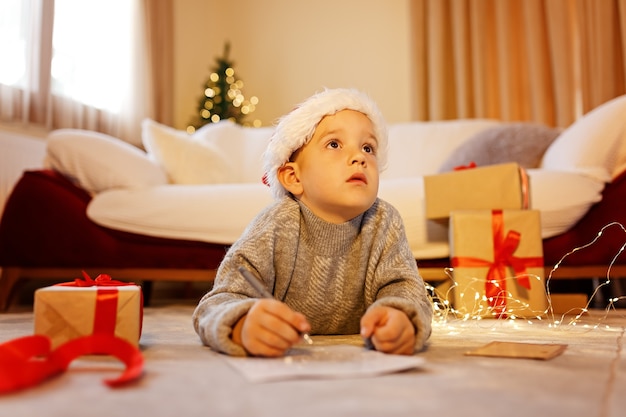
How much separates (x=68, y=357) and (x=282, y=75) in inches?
145

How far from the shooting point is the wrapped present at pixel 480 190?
5.93 feet

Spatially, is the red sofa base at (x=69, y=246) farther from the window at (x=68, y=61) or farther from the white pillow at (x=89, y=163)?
the window at (x=68, y=61)

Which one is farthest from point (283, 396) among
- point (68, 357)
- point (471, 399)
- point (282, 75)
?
point (282, 75)

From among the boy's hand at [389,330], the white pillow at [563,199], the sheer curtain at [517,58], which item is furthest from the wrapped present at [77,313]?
the sheer curtain at [517,58]

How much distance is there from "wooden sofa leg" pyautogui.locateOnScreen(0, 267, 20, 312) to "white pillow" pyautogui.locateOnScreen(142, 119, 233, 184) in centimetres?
71

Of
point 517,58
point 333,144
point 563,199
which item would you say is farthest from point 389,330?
point 517,58

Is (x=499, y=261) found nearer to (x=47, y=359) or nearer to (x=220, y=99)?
(x=47, y=359)

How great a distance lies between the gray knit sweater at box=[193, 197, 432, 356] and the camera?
117 centimetres

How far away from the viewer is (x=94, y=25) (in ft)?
10.9

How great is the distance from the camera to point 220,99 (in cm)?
384

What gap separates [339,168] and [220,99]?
283 centimetres

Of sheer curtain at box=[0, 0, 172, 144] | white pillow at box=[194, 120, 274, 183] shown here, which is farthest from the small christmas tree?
white pillow at box=[194, 120, 274, 183]

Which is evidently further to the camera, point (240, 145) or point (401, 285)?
point (240, 145)

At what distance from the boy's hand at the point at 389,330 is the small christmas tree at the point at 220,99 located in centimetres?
298
